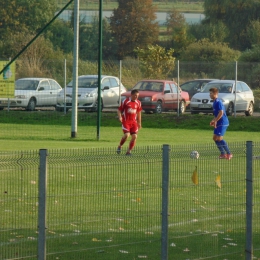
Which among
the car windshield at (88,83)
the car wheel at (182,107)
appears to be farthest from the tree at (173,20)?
the car windshield at (88,83)

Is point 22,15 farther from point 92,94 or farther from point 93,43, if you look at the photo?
point 92,94

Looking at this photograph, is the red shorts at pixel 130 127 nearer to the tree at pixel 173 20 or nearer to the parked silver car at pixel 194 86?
the parked silver car at pixel 194 86

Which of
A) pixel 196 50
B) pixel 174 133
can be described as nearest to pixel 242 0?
pixel 196 50

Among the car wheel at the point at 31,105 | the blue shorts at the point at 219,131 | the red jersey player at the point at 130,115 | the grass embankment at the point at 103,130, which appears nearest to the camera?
the blue shorts at the point at 219,131

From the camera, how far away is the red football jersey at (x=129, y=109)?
22328mm

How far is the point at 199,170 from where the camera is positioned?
10.3 m

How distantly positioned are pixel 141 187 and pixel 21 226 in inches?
54.7

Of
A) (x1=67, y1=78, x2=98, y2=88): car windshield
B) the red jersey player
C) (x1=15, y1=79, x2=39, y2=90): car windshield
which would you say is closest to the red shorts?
the red jersey player

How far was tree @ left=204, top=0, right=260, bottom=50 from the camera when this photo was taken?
7831cm

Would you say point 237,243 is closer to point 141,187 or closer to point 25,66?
point 141,187

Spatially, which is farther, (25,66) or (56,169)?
(25,66)

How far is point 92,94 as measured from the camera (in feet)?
125

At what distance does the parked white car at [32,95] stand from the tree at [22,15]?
43.3 meters

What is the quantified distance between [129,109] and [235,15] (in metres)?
58.6
